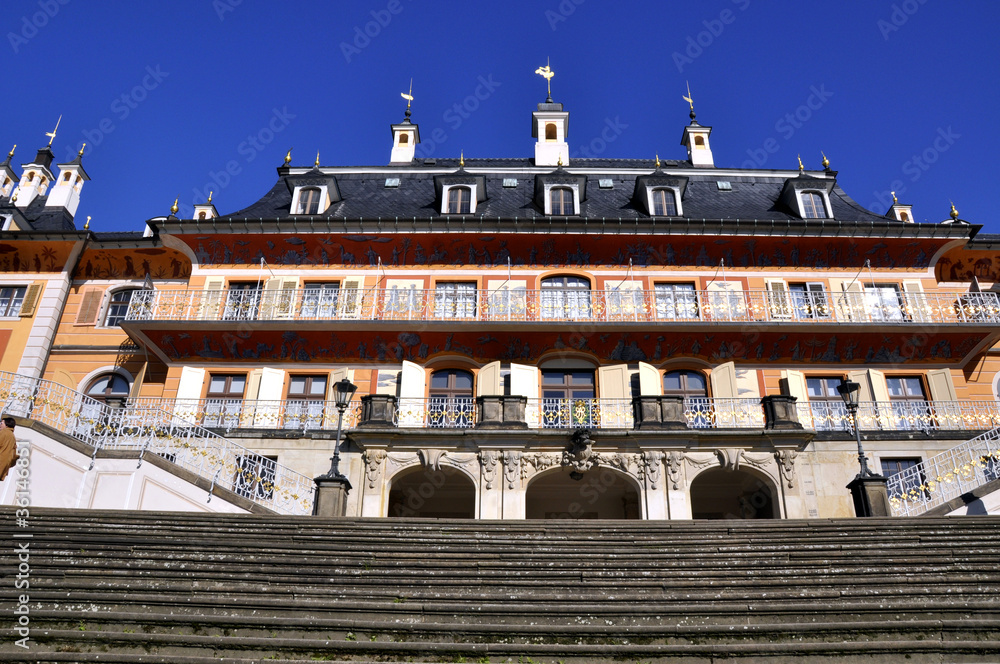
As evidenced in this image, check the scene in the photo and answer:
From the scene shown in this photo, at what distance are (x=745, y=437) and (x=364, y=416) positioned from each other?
942 cm

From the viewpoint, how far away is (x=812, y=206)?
78.0 feet

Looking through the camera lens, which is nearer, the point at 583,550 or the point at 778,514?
the point at 583,550

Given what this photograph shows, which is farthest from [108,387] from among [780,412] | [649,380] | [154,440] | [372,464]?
[780,412]

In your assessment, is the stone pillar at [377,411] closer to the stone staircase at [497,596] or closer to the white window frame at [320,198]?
the white window frame at [320,198]

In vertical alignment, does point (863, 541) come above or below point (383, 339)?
below

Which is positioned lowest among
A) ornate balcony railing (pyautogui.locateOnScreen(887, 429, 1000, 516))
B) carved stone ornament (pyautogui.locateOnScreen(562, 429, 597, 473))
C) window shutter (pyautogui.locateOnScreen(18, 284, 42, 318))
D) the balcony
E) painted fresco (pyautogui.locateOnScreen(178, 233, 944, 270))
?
ornate balcony railing (pyautogui.locateOnScreen(887, 429, 1000, 516))

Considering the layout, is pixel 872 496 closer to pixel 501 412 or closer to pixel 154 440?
pixel 501 412

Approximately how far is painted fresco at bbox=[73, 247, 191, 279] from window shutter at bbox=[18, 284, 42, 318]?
1.18 m

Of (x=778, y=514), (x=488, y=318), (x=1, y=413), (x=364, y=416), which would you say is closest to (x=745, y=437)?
(x=778, y=514)

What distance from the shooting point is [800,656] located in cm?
669

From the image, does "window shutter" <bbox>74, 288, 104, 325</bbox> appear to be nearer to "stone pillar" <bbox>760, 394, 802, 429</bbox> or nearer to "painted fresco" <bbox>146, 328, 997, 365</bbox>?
"painted fresco" <bbox>146, 328, 997, 365</bbox>

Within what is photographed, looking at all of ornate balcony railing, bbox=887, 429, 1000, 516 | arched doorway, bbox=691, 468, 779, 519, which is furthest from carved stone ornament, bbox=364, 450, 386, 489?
ornate balcony railing, bbox=887, 429, 1000, 516

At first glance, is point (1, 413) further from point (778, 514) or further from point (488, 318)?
point (778, 514)

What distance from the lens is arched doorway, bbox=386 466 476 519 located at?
61.5ft
